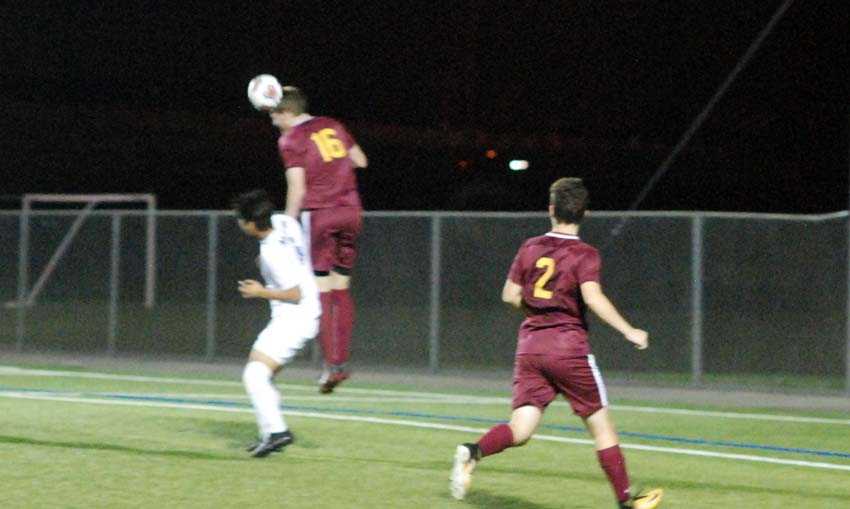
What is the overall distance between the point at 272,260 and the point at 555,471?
233 centimetres

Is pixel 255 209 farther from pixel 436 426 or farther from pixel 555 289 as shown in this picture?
pixel 436 426

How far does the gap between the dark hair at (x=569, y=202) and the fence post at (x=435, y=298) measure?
40.1 feet

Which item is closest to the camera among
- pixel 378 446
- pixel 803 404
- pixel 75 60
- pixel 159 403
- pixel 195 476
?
pixel 195 476

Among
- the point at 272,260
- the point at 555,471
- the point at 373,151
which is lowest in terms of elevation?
the point at 555,471

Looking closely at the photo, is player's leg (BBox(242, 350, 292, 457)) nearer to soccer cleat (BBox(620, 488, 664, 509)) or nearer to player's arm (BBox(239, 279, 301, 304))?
player's arm (BBox(239, 279, 301, 304))

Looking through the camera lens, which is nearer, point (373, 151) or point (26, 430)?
point (26, 430)

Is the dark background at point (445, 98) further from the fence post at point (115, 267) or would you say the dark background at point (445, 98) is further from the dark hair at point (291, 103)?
the dark hair at point (291, 103)

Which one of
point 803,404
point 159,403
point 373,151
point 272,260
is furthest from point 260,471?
point 373,151

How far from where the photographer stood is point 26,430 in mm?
11609

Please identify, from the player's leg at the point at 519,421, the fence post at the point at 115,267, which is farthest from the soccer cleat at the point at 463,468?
the fence post at the point at 115,267

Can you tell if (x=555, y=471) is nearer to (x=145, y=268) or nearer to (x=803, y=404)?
(x=803, y=404)

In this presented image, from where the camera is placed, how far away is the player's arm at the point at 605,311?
314 inches

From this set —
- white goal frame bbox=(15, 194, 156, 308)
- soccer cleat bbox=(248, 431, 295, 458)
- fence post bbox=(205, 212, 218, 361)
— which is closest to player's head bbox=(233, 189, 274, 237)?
soccer cleat bbox=(248, 431, 295, 458)

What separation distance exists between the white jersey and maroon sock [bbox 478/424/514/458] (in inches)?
84.2
